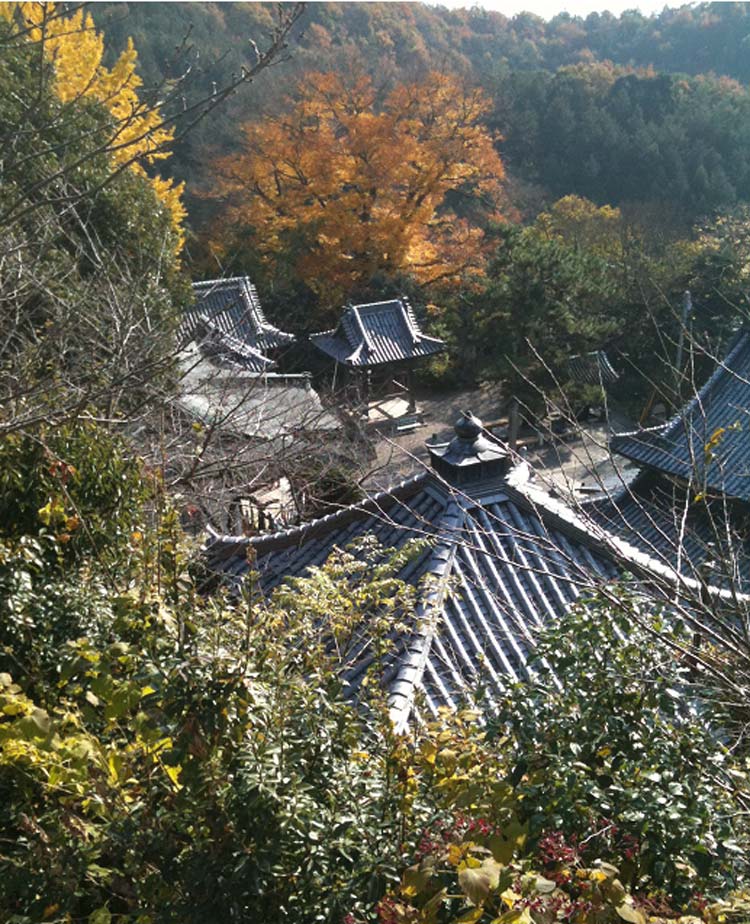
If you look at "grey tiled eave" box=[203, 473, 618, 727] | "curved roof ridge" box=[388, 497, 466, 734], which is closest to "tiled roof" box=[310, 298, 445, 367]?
"grey tiled eave" box=[203, 473, 618, 727]

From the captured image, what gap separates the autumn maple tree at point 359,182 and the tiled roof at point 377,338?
3618 mm

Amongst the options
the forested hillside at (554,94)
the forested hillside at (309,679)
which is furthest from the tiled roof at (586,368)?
the forested hillside at (554,94)

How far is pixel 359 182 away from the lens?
2672 centimetres

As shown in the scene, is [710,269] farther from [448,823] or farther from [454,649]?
[448,823]

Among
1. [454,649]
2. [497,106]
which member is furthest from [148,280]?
[497,106]

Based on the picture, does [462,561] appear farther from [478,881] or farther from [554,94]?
[554,94]

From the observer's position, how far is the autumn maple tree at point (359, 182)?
25672 millimetres

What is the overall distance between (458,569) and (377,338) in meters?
17.1

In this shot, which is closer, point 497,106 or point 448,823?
point 448,823

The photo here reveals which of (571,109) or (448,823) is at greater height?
(448,823)

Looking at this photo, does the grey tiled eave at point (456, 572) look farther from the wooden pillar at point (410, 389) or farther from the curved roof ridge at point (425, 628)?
the wooden pillar at point (410, 389)

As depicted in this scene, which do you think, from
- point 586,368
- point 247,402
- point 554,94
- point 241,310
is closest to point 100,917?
point 247,402

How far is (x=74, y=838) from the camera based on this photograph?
2473mm

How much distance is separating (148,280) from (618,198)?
3314 centimetres
